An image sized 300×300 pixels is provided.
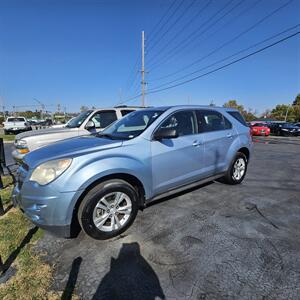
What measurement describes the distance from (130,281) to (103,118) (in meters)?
5.44

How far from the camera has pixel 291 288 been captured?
2074mm

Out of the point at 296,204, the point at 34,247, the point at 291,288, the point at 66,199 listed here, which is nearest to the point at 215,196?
the point at 296,204

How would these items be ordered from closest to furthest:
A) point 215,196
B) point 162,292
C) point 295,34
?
point 162,292 → point 215,196 → point 295,34

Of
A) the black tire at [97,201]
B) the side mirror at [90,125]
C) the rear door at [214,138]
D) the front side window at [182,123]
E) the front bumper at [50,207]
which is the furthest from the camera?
the side mirror at [90,125]

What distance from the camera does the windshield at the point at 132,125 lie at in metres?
3.49

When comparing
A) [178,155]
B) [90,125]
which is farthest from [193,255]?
[90,125]

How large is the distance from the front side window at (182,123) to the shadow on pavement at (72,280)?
7.35 feet

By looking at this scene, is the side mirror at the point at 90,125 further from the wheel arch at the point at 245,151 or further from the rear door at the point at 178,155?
the wheel arch at the point at 245,151

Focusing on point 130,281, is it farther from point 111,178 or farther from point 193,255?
point 111,178

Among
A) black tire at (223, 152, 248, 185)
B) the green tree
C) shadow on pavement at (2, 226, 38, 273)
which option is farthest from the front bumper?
the green tree

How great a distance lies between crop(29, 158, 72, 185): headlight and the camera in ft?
8.49

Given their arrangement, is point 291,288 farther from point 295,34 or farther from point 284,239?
point 295,34

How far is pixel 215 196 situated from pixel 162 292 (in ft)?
8.74

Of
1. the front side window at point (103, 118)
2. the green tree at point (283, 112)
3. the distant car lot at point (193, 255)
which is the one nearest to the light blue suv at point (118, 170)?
the distant car lot at point (193, 255)
